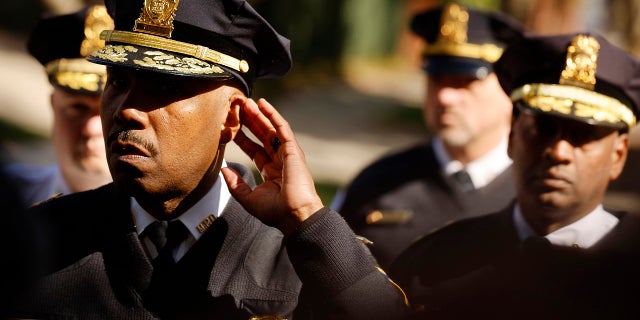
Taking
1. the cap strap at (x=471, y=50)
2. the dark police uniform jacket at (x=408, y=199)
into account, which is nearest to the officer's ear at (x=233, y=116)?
the dark police uniform jacket at (x=408, y=199)

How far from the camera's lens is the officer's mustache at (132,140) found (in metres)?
3.07

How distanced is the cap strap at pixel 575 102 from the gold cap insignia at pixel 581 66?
0.10ft

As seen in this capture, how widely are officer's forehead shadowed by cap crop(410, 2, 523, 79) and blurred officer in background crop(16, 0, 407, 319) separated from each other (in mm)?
3073

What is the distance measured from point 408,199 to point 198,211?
9.83 ft

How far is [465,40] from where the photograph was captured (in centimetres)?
636

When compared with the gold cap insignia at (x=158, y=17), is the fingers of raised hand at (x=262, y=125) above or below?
below

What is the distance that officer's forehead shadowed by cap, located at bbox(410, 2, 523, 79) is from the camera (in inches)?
245

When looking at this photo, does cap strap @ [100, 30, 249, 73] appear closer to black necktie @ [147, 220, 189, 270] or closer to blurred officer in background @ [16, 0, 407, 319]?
blurred officer in background @ [16, 0, 407, 319]

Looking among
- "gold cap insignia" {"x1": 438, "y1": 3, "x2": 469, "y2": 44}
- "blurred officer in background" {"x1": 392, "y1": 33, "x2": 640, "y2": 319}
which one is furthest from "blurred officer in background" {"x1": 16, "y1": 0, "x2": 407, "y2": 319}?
"gold cap insignia" {"x1": 438, "y1": 3, "x2": 469, "y2": 44}

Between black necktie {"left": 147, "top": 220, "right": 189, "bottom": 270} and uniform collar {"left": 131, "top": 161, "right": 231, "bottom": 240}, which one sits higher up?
uniform collar {"left": 131, "top": 161, "right": 231, "bottom": 240}

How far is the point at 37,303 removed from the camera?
122 inches

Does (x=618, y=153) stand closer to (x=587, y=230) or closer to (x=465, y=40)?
Result: (x=587, y=230)

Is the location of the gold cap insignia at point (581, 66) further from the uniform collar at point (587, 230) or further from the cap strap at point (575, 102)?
the uniform collar at point (587, 230)

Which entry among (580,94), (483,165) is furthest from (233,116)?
(483,165)
